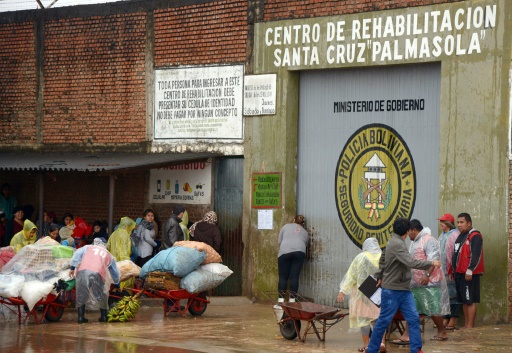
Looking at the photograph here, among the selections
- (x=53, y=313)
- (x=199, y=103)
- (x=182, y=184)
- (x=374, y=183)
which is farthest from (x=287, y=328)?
(x=199, y=103)

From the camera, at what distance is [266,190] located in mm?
21641

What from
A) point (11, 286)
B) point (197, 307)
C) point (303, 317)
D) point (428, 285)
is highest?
point (428, 285)

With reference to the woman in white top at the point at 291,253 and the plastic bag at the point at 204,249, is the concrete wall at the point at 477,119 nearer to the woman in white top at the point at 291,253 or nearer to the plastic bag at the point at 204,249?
the woman in white top at the point at 291,253

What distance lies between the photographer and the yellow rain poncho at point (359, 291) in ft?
49.2

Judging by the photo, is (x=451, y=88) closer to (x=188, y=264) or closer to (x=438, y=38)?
(x=438, y=38)

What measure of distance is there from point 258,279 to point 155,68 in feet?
17.1

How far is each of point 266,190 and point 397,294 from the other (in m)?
7.77

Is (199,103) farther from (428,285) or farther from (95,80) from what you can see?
(428,285)

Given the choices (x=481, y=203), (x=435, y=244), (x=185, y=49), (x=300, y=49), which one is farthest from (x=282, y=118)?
(x=435, y=244)

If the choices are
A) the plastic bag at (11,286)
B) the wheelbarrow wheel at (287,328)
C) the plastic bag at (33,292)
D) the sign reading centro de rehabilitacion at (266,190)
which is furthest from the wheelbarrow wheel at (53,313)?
the sign reading centro de rehabilitacion at (266,190)

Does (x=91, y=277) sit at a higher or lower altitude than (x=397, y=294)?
lower

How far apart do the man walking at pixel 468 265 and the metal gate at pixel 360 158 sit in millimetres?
1744

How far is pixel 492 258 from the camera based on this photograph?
58.6ft

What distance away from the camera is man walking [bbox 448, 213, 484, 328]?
56.4ft
